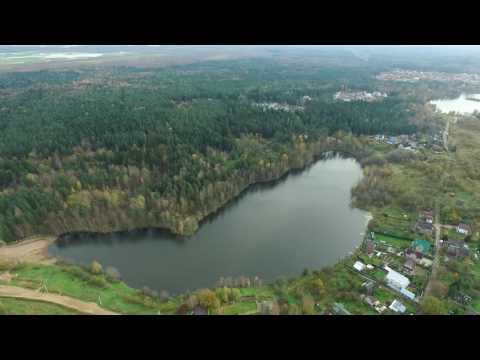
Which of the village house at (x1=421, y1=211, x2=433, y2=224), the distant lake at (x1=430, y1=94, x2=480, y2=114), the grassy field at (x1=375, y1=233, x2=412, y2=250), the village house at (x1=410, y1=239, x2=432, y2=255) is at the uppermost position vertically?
the distant lake at (x1=430, y1=94, x2=480, y2=114)

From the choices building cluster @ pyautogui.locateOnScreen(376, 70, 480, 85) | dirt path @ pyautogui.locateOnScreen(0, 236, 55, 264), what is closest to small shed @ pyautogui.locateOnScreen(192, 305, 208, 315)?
dirt path @ pyautogui.locateOnScreen(0, 236, 55, 264)

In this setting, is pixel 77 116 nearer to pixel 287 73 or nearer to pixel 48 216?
pixel 48 216

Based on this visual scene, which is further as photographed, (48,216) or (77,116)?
(77,116)

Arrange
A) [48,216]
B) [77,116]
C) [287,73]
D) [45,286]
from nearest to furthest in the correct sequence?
[45,286], [48,216], [77,116], [287,73]

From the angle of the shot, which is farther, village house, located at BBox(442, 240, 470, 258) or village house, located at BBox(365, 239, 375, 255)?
village house, located at BBox(365, 239, 375, 255)

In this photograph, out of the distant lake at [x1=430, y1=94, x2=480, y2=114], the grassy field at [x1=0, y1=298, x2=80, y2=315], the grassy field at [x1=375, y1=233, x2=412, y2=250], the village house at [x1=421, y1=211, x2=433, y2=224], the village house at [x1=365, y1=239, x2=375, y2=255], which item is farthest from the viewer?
the distant lake at [x1=430, y1=94, x2=480, y2=114]

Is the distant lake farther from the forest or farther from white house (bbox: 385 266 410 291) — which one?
white house (bbox: 385 266 410 291)

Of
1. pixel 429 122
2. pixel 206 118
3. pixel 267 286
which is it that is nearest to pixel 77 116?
pixel 206 118

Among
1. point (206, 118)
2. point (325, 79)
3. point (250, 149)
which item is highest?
Result: point (325, 79)

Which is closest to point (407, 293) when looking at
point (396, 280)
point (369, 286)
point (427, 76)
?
point (396, 280)
